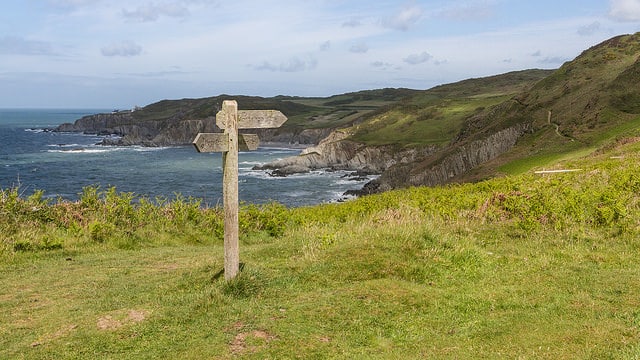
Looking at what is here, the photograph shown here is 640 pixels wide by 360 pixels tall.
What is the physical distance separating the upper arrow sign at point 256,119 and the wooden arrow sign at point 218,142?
0.81 feet

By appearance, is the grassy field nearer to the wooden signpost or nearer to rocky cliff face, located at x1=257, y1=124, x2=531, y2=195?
the wooden signpost

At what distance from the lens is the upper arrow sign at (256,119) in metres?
9.95

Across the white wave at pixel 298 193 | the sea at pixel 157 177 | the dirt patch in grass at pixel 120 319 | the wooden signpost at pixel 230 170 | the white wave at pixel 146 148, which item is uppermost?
the wooden signpost at pixel 230 170

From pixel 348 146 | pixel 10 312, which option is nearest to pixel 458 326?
pixel 10 312

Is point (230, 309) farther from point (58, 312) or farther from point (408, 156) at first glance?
point (408, 156)

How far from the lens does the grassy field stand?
25.0 feet

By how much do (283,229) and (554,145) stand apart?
3781cm

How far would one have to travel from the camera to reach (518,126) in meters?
62.3

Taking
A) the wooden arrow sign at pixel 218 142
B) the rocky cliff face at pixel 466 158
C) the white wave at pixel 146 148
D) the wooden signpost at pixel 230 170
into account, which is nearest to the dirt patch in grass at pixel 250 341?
the wooden signpost at pixel 230 170

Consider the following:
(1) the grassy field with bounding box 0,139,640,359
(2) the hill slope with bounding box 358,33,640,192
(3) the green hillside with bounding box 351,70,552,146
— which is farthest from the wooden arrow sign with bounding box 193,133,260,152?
(3) the green hillside with bounding box 351,70,552,146

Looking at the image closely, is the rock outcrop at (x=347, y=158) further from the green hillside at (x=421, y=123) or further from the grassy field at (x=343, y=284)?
the grassy field at (x=343, y=284)

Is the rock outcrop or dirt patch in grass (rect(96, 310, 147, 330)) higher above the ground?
dirt patch in grass (rect(96, 310, 147, 330))

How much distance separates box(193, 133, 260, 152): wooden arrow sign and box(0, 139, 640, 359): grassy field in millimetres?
2601

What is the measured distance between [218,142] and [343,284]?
12.5 feet
